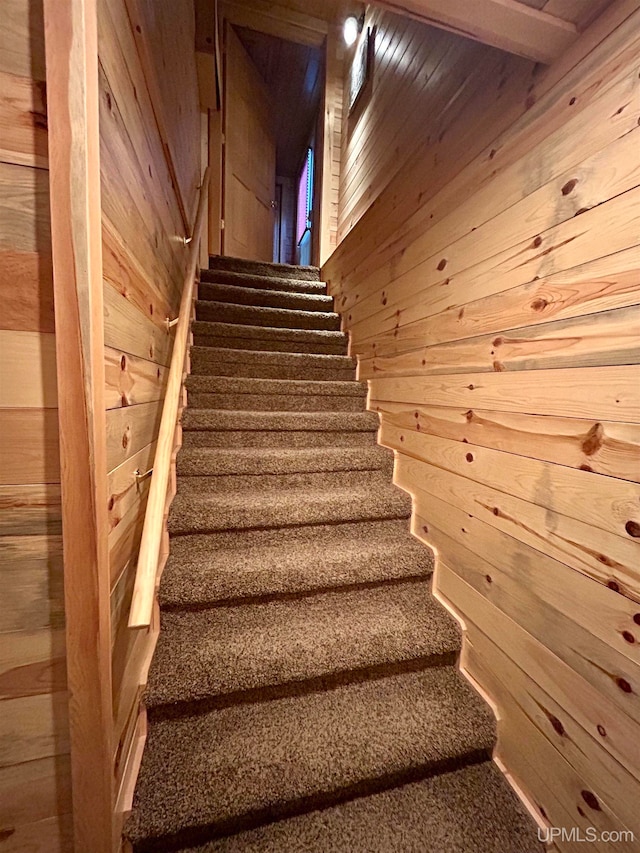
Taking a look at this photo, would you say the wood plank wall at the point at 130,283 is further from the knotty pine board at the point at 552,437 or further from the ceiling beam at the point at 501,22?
the knotty pine board at the point at 552,437

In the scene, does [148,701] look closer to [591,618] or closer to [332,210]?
[591,618]

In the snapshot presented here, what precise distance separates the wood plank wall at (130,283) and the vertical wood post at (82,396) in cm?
10

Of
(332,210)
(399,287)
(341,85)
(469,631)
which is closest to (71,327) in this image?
(469,631)

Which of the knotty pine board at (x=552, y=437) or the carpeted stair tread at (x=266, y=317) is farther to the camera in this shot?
the carpeted stair tread at (x=266, y=317)

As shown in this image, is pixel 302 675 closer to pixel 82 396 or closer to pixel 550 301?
pixel 82 396

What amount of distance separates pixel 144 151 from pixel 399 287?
1220 mm

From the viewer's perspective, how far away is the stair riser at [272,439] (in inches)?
66.0

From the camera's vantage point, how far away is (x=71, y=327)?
561mm

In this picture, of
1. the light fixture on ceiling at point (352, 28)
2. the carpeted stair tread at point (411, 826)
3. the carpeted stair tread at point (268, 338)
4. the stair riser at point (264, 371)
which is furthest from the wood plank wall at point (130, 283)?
the light fixture on ceiling at point (352, 28)

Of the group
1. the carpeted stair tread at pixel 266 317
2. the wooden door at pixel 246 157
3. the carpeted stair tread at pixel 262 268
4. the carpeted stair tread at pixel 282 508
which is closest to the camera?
the carpeted stair tread at pixel 282 508

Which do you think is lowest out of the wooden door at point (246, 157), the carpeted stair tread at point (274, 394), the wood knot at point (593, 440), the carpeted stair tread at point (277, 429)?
the carpeted stair tread at point (277, 429)

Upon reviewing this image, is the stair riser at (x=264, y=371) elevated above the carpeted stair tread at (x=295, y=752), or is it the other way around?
the stair riser at (x=264, y=371)

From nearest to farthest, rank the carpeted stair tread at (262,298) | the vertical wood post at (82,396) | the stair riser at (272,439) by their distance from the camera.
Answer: the vertical wood post at (82,396), the stair riser at (272,439), the carpeted stair tread at (262,298)

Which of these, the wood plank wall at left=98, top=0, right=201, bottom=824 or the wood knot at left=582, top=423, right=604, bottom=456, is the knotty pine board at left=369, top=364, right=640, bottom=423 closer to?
the wood knot at left=582, top=423, right=604, bottom=456
